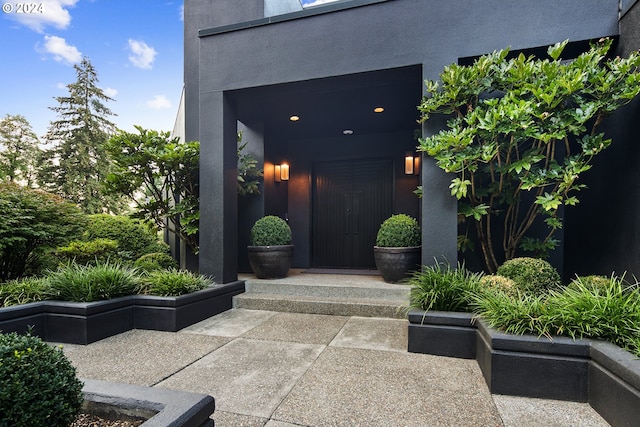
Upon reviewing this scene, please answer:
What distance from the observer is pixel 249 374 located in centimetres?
248

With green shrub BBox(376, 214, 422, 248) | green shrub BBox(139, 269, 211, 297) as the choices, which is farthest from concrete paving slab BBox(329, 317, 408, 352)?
green shrub BBox(139, 269, 211, 297)

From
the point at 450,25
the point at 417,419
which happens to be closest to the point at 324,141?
the point at 450,25

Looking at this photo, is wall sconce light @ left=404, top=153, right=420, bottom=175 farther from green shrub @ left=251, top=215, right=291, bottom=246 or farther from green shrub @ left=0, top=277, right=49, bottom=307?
green shrub @ left=0, top=277, right=49, bottom=307

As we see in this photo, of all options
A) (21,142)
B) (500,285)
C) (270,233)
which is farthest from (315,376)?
(21,142)

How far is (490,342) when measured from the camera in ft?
7.50

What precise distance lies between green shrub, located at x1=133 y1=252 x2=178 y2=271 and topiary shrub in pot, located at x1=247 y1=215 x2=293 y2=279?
4.44 ft

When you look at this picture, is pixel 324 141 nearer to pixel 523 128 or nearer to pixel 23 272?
pixel 523 128

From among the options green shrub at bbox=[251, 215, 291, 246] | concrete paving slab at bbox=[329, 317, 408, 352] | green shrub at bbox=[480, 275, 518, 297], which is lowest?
concrete paving slab at bbox=[329, 317, 408, 352]

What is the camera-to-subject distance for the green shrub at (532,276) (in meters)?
3.08

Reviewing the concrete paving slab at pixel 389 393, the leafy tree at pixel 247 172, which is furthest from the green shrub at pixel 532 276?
the leafy tree at pixel 247 172

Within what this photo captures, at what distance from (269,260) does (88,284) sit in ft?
7.85

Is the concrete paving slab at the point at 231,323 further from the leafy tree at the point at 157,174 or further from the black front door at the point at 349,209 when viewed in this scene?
the black front door at the point at 349,209

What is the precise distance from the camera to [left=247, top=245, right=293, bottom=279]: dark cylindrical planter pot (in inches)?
203

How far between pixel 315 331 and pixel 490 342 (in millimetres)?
1842
